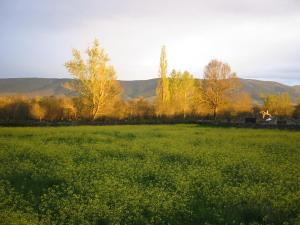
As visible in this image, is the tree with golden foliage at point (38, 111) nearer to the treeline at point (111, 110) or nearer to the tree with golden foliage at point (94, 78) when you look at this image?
the treeline at point (111, 110)

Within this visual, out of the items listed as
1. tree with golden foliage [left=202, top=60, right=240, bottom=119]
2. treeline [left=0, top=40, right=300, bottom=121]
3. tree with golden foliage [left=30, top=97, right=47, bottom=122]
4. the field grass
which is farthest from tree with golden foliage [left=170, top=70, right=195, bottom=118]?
the field grass

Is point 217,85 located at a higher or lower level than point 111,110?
higher

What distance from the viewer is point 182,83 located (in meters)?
94.7

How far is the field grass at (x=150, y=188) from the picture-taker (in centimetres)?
1165

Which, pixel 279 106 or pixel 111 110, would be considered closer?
pixel 111 110

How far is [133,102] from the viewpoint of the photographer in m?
92.2

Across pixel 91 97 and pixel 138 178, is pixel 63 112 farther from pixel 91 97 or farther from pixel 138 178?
pixel 138 178

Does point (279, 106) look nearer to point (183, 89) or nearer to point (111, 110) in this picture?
point (183, 89)

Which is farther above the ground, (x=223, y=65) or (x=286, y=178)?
(x=223, y=65)

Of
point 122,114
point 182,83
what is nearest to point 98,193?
point 122,114

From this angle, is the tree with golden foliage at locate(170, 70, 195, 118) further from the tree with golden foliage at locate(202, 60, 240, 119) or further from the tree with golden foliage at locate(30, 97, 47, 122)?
the tree with golden foliage at locate(30, 97, 47, 122)

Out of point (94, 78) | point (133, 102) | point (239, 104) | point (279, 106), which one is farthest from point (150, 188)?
point (279, 106)

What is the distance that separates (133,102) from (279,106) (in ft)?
172

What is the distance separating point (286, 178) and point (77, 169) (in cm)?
1068
